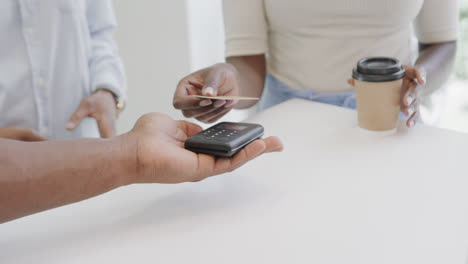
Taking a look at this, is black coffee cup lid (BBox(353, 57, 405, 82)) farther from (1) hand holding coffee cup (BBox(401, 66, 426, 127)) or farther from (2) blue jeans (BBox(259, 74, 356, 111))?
(2) blue jeans (BBox(259, 74, 356, 111))

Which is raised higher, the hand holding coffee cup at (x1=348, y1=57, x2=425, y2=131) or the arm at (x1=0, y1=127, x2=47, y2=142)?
the hand holding coffee cup at (x1=348, y1=57, x2=425, y2=131)

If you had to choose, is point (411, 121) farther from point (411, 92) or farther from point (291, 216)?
point (291, 216)

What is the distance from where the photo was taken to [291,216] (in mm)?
581

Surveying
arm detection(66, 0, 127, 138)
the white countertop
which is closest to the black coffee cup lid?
the white countertop

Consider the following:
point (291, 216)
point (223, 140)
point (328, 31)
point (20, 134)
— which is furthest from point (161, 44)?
point (291, 216)

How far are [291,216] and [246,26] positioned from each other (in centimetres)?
64

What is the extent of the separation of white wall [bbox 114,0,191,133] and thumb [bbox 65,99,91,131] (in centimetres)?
105

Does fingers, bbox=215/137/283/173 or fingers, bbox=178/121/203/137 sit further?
fingers, bbox=178/121/203/137

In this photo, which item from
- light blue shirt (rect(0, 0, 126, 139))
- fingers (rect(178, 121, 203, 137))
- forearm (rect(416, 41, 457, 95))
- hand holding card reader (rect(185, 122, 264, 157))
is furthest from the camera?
forearm (rect(416, 41, 457, 95))

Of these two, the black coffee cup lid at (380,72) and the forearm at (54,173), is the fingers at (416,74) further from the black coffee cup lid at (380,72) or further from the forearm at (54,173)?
the forearm at (54,173)

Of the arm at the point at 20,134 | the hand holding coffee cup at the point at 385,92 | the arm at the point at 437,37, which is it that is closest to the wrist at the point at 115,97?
the arm at the point at 20,134

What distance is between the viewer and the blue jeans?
1.07 metres

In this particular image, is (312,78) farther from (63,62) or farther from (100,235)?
(100,235)

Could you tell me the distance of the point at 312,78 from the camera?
1.11m
